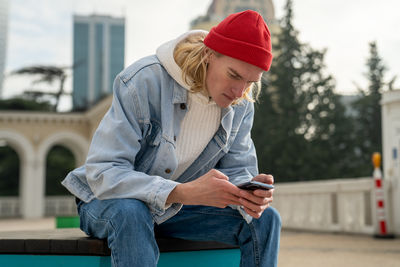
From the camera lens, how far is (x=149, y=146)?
7.91ft

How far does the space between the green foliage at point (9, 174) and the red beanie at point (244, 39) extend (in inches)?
1501

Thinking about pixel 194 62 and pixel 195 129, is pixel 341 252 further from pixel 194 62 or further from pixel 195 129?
pixel 194 62

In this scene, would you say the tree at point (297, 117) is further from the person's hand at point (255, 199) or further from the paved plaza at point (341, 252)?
the person's hand at point (255, 199)

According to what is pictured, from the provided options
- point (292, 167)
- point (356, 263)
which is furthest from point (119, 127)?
point (292, 167)

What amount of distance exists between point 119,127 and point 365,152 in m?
32.5

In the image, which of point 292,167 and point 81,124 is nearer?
point 81,124

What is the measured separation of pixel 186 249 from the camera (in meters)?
2.54

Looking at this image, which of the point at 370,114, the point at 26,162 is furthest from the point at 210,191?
the point at 370,114

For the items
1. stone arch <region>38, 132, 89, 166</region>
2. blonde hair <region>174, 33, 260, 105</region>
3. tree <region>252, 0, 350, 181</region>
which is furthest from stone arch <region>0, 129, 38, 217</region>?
blonde hair <region>174, 33, 260, 105</region>

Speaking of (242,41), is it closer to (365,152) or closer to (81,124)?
(81,124)

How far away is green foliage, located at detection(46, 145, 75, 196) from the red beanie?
36749 mm

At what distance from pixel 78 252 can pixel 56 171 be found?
37.9 metres

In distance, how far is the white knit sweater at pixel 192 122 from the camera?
2.47 meters

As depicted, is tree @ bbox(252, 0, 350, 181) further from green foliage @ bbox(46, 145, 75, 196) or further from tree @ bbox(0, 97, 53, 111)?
tree @ bbox(0, 97, 53, 111)
